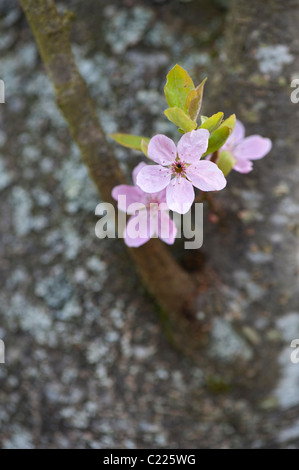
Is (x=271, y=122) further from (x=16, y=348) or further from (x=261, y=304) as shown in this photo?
(x=16, y=348)

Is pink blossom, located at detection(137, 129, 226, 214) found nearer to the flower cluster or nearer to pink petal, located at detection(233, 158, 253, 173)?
the flower cluster

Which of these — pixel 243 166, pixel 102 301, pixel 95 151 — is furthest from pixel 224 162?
pixel 102 301

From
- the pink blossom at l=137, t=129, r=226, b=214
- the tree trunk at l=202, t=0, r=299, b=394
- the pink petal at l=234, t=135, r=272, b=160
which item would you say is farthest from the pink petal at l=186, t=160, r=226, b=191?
the tree trunk at l=202, t=0, r=299, b=394

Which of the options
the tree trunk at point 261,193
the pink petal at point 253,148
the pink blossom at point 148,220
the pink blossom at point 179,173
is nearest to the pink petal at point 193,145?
the pink blossom at point 179,173

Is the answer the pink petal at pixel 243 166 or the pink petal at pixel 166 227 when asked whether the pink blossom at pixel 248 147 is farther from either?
the pink petal at pixel 166 227

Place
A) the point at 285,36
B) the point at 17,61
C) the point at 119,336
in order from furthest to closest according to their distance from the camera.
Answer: the point at 17,61
the point at 119,336
the point at 285,36
